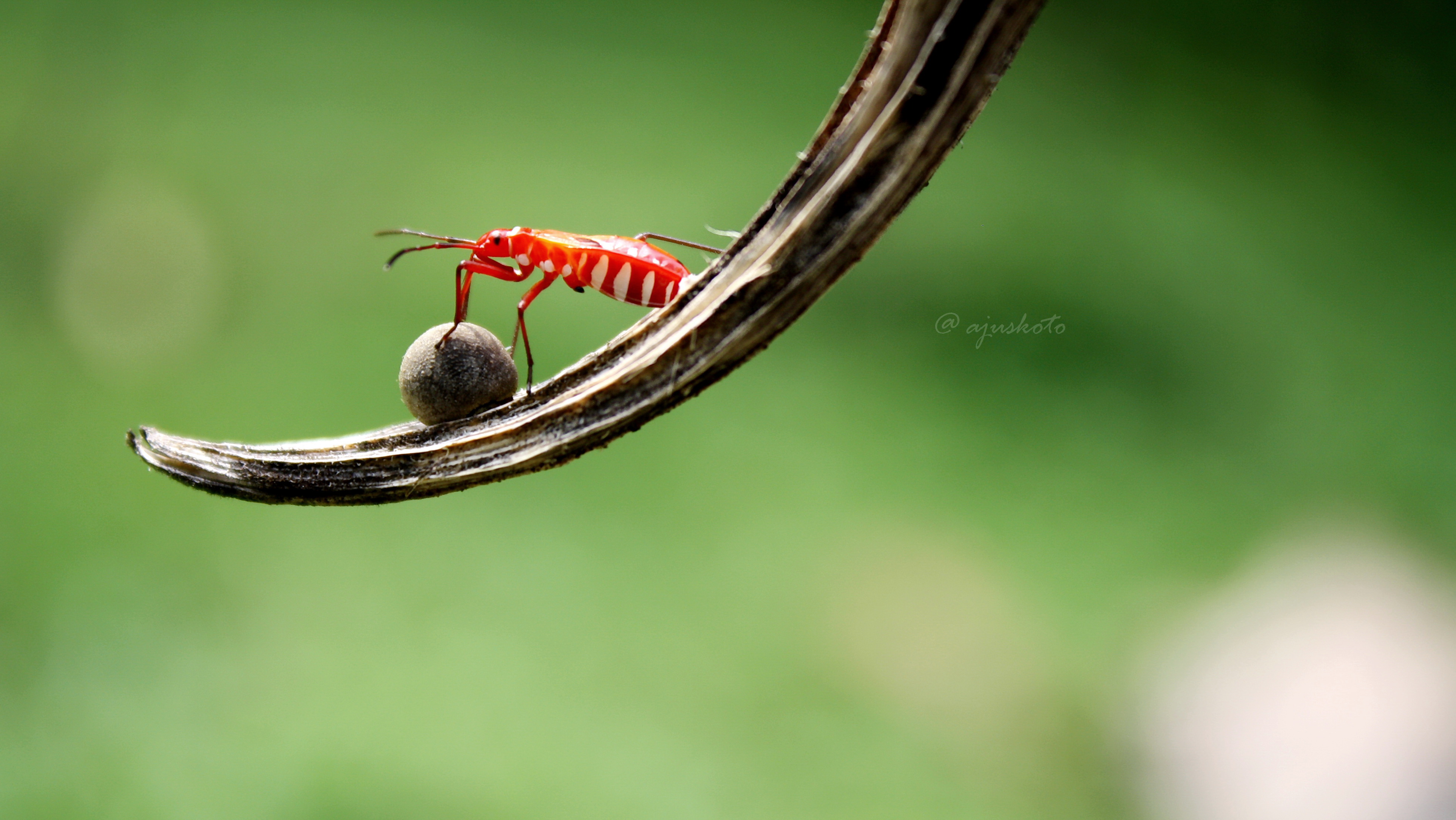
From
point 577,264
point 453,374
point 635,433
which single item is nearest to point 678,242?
point 577,264

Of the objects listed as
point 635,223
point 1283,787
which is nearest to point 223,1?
point 635,223

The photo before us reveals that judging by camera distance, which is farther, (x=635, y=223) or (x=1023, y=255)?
(x=1023, y=255)

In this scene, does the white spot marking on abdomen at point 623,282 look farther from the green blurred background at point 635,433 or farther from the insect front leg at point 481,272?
the green blurred background at point 635,433

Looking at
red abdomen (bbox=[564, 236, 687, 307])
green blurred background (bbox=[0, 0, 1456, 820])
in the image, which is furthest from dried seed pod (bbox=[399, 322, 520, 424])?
green blurred background (bbox=[0, 0, 1456, 820])

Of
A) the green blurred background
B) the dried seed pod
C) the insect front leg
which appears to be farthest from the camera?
the green blurred background

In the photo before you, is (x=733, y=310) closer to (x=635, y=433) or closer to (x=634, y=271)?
(x=634, y=271)

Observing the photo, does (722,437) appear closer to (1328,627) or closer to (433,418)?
(1328,627)

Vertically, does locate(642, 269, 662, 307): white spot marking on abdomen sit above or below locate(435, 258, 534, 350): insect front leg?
above

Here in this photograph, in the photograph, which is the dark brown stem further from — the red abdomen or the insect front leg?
the insect front leg
